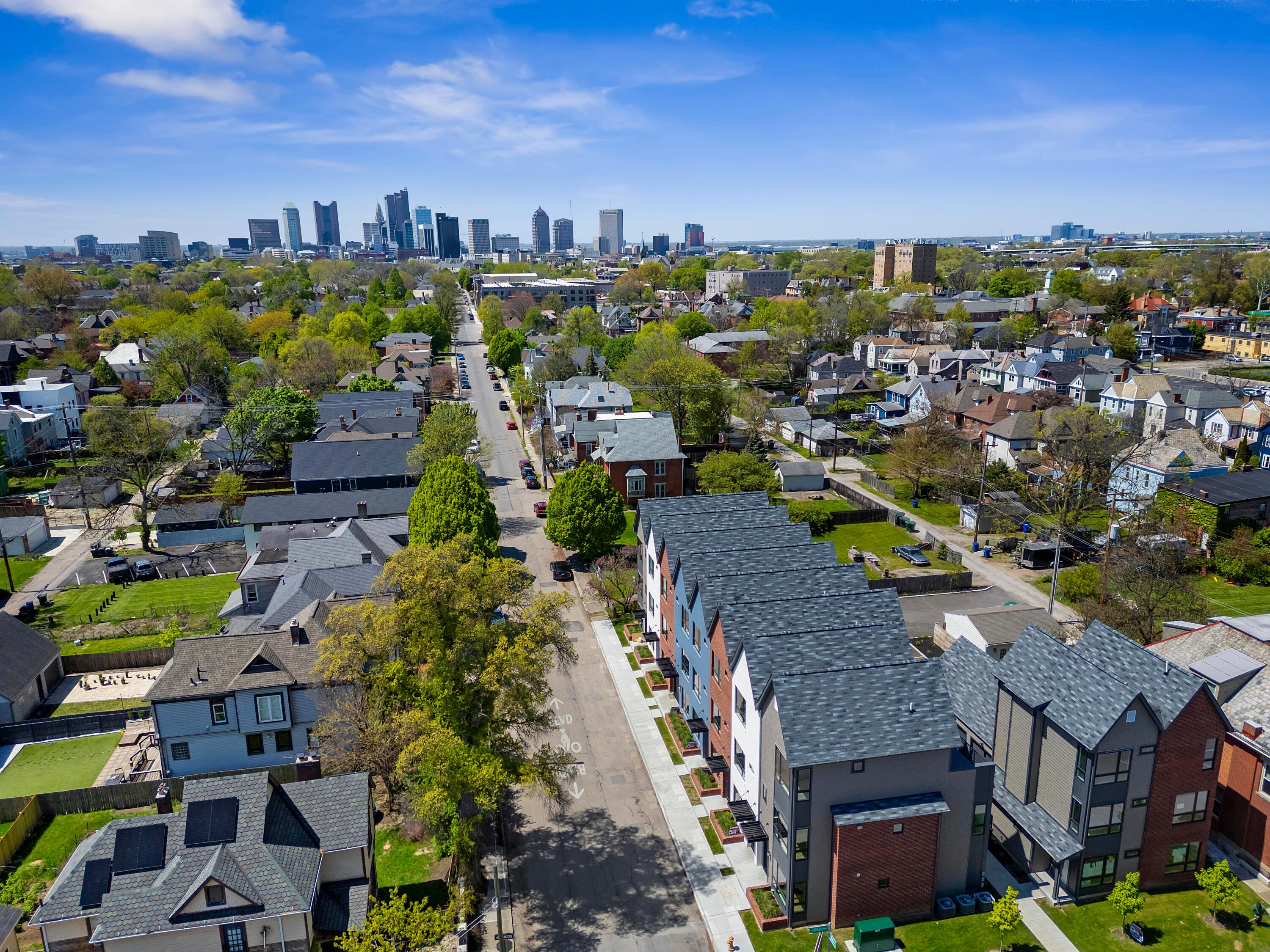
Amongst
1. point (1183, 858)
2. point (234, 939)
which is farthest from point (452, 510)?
point (1183, 858)

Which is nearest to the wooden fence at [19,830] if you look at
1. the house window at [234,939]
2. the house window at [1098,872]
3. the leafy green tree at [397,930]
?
the house window at [234,939]

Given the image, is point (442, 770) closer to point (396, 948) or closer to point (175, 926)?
point (396, 948)

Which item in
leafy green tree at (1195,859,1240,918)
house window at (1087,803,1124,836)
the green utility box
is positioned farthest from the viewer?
house window at (1087,803,1124,836)

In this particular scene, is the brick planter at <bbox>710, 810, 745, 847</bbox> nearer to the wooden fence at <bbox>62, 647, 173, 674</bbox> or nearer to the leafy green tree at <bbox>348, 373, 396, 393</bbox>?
the wooden fence at <bbox>62, 647, 173, 674</bbox>

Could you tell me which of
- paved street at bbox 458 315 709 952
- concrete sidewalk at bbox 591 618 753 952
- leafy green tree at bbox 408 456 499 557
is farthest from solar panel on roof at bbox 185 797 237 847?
leafy green tree at bbox 408 456 499 557

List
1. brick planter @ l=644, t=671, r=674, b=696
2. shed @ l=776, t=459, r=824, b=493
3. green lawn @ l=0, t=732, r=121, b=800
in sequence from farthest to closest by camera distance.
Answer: shed @ l=776, t=459, r=824, b=493 → brick planter @ l=644, t=671, r=674, b=696 → green lawn @ l=0, t=732, r=121, b=800

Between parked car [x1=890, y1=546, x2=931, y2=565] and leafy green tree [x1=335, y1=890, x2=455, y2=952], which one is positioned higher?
leafy green tree [x1=335, y1=890, x2=455, y2=952]

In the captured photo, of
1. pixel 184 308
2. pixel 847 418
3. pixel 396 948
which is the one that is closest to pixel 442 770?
pixel 396 948
